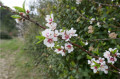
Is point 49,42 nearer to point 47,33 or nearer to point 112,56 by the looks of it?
point 47,33

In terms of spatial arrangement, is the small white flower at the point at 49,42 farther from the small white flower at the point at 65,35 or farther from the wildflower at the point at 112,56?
the wildflower at the point at 112,56

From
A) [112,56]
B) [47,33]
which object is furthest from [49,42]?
[112,56]

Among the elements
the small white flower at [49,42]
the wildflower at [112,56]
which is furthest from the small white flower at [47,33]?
the wildflower at [112,56]

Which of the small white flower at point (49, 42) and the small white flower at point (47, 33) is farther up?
the small white flower at point (47, 33)

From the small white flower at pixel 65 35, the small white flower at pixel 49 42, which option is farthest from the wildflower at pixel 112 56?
the small white flower at pixel 49 42

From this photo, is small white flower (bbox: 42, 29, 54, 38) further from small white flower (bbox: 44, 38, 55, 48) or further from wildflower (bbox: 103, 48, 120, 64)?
wildflower (bbox: 103, 48, 120, 64)

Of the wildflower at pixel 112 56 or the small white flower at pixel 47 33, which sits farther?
the wildflower at pixel 112 56

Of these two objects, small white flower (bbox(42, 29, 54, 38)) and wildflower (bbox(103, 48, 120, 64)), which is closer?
small white flower (bbox(42, 29, 54, 38))

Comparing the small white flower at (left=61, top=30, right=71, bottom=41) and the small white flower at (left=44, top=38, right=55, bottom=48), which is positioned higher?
the small white flower at (left=61, top=30, right=71, bottom=41)

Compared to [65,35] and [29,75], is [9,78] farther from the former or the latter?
[65,35]

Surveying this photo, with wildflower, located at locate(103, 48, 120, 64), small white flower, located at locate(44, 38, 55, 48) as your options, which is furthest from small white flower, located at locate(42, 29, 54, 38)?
wildflower, located at locate(103, 48, 120, 64)

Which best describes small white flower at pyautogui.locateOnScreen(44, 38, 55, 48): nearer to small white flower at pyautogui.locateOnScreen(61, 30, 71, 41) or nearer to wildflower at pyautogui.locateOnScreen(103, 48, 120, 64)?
small white flower at pyautogui.locateOnScreen(61, 30, 71, 41)

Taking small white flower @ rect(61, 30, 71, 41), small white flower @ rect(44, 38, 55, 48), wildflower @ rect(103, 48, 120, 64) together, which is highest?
small white flower @ rect(61, 30, 71, 41)

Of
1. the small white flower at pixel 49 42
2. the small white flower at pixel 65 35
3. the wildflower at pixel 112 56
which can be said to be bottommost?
the wildflower at pixel 112 56
